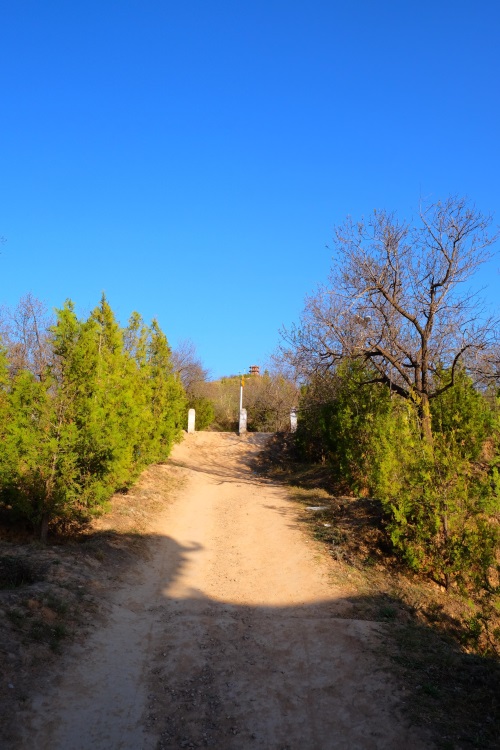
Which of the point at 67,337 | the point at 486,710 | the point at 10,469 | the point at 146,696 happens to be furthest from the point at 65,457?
the point at 486,710

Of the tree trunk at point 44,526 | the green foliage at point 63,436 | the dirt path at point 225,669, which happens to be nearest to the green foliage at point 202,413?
the green foliage at point 63,436

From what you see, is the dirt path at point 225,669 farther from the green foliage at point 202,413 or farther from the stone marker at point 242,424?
the green foliage at point 202,413

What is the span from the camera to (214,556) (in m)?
9.67

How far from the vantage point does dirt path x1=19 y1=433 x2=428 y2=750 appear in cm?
441

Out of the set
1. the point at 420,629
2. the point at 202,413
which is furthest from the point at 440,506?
the point at 202,413

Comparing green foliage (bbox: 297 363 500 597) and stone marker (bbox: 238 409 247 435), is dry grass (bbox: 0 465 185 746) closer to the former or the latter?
green foliage (bbox: 297 363 500 597)

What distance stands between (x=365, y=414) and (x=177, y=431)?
28.7 ft

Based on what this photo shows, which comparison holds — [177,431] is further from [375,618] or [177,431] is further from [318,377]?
[375,618]

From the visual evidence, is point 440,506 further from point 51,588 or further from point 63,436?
point 63,436

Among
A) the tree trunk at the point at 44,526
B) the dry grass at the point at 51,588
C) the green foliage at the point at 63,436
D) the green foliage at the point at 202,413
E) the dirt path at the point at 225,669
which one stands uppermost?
the green foliage at the point at 202,413

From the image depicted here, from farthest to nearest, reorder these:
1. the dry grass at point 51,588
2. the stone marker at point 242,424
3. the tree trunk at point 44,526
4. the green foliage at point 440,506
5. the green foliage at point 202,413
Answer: the green foliage at point 202,413 < the stone marker at point 242,424 < the tree trunk at point 44,526 < the green foliage at point 440,506 < the dry grass at point 51,588

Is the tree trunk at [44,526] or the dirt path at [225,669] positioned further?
the tree trunk at [44,526]

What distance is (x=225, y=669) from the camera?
557 centimetres

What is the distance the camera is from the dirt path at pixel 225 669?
4406 mm
